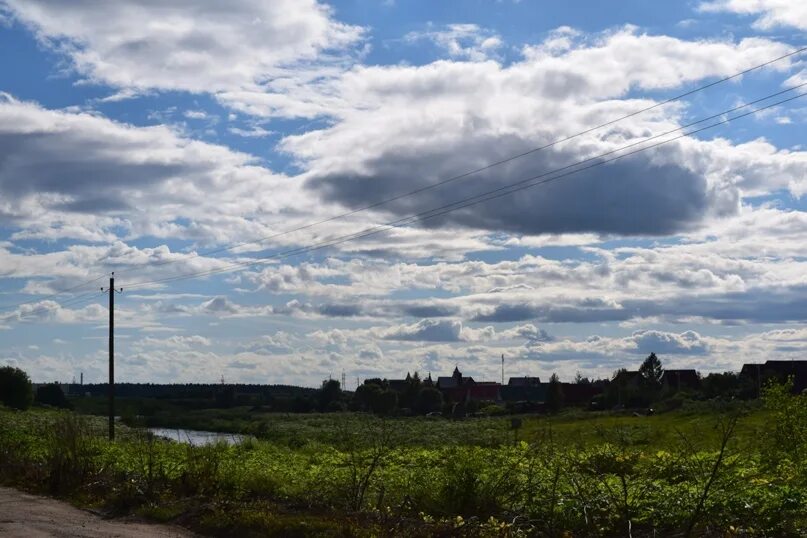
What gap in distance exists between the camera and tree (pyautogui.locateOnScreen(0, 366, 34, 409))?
249 feet

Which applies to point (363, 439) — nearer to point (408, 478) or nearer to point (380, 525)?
point (408, 478)

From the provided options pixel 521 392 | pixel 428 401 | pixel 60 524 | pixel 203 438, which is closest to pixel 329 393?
pixel 428 401

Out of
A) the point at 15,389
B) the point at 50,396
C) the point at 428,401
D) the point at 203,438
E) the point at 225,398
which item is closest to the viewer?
the point at 203,438

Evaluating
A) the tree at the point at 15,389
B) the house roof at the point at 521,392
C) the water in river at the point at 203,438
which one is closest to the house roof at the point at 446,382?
the house roof at the point at 521,392

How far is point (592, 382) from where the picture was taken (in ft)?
302

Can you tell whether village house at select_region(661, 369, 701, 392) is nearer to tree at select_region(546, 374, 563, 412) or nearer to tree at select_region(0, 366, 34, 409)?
tree at select_region(546, 374, 563, 412)

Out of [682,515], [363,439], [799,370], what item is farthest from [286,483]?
[799,370]

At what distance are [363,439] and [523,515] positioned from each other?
7.38 metres

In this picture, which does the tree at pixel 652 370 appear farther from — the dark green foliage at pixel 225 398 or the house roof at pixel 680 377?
the dark green foliage at pixel 225 398

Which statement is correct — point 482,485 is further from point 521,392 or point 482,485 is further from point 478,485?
point 521,392

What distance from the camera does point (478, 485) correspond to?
14.3m

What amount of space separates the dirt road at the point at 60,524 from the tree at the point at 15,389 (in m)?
62.0

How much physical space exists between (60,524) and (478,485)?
282 inches

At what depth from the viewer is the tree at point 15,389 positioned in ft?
249
